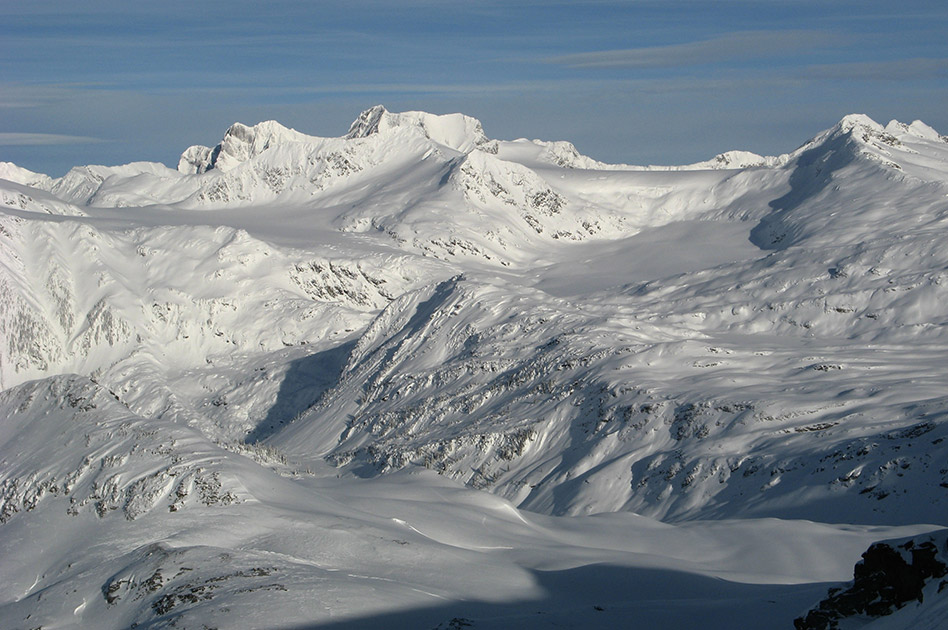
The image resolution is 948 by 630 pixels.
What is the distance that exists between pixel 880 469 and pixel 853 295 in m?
45.4

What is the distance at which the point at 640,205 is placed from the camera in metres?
164

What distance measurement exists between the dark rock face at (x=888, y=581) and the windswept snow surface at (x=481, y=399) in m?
0.38

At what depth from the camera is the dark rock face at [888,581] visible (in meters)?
17.8

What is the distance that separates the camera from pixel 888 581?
60.3 ft

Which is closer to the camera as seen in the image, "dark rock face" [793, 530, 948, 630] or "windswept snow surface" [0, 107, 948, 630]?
"dark rock face" [793, 530, 948, 630]

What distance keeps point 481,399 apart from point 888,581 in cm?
5125

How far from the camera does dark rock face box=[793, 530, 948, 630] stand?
1780 centimetres

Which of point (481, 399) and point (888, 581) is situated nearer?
point (888, 581)

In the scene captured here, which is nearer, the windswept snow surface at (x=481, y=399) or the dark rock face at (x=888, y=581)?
the dark rock face at (x=888, y=581)

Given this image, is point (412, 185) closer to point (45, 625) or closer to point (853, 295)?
point (853, 295)

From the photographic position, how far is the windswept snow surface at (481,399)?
2877 cm

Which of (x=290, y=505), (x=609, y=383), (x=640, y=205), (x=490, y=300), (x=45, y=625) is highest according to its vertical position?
(x=640, y=205)

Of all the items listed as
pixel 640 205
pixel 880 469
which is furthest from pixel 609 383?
pixel 640 205

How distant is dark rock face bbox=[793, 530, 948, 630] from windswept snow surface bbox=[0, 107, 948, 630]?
0.38 meters
